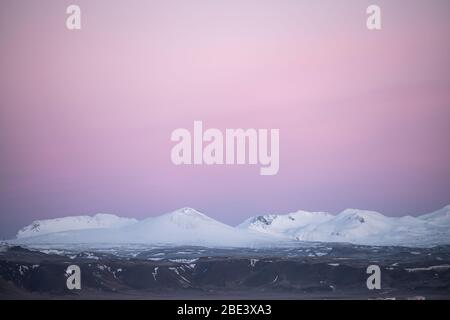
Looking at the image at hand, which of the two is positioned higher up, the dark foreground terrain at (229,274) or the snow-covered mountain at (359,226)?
the snow-covered mountain at (359,226)

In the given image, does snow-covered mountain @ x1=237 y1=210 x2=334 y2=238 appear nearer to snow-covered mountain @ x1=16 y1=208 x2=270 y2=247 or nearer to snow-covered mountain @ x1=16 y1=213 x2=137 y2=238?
snow-covered mountain @ x1=16 y1=208 x2=270 y2=247

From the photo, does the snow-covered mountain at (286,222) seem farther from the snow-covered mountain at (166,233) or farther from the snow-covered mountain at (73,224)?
the snow-covered mountain at (73,224)

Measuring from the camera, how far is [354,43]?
15.5 ft

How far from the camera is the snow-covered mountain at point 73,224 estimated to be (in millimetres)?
4637

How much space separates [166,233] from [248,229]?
0.49 m

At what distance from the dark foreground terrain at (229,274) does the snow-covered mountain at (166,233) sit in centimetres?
6

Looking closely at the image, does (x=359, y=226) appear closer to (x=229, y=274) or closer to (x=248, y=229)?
(x=248, y=229)

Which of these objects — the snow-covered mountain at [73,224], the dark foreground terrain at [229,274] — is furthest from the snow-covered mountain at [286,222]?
the snow-covered mountain at [73,224]

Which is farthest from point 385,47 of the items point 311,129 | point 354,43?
point 311,129

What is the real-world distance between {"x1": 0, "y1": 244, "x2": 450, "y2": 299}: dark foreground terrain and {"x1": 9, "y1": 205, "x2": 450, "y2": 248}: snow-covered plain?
73mm

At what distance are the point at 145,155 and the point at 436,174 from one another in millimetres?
1751

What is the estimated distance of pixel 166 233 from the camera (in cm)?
465
